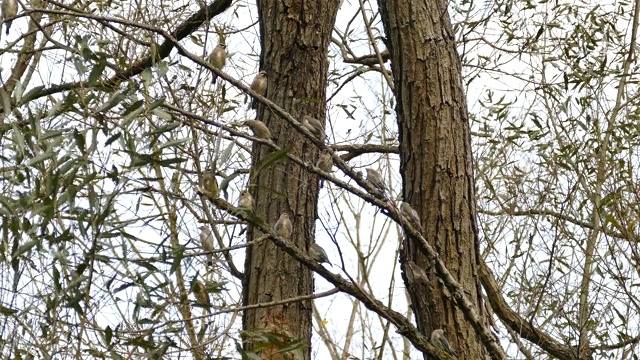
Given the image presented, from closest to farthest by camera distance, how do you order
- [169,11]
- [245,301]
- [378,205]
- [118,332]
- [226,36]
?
[118,332] < [378,205] < [245,301] < [169,11] < [226,36]

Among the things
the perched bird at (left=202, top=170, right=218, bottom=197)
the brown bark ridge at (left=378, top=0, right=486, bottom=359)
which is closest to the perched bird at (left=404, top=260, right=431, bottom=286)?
the brown bark ridge at (left=378, top=0, right=486, bottom=359)

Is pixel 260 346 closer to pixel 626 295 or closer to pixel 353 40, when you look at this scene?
pixel 626 295

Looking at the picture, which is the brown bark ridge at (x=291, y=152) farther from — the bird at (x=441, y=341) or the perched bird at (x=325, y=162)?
the bird at (x=441, y=341)

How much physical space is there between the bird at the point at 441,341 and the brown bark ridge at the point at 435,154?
81mm

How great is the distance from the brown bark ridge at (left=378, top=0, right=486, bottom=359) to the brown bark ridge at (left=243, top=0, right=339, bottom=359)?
0.61 m

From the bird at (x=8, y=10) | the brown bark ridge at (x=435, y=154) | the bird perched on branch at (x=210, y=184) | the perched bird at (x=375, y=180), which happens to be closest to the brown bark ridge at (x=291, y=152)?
the brown bark ridge at (x=435, y=154)

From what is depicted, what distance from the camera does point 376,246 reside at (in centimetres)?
809

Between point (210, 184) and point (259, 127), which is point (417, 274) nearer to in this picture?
point (259, 127)

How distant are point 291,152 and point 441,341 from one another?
1.30 metres

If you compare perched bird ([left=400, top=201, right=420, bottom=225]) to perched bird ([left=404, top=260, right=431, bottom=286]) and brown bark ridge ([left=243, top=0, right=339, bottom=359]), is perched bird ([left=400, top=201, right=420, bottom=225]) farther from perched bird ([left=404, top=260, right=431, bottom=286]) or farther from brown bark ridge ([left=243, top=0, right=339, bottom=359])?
brown bark ridge ([left=243, top=0, right=339, bottom=359])

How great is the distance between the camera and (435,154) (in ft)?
11.5

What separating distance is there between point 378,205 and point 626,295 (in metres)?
2.12

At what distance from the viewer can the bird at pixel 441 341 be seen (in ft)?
10.3

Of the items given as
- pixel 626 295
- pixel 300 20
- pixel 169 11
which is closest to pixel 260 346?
pixel 300 20
